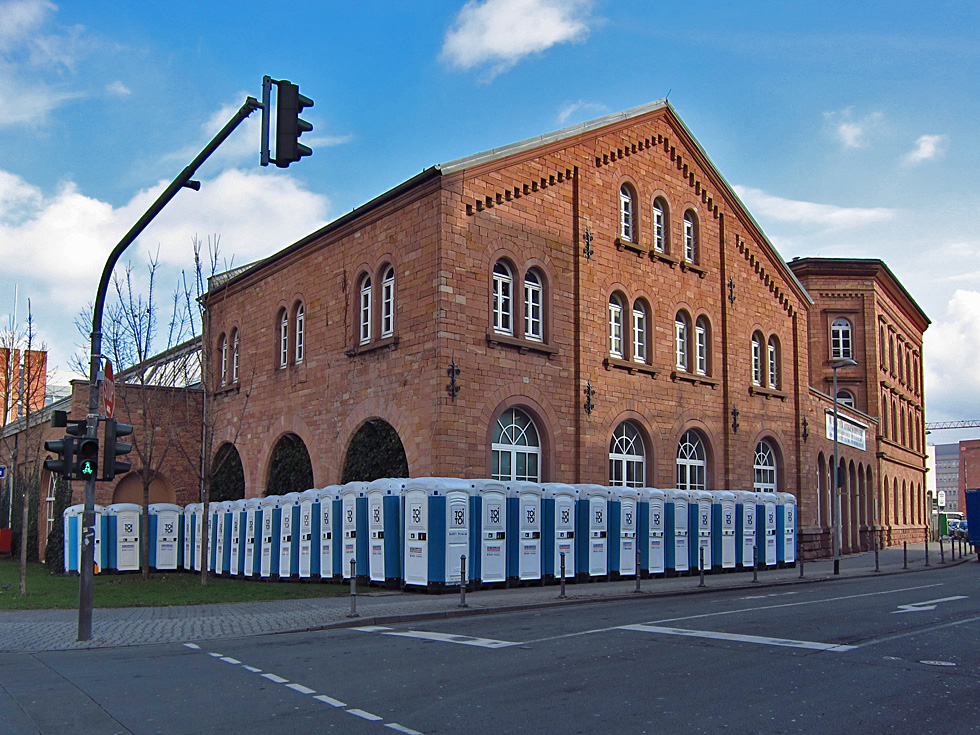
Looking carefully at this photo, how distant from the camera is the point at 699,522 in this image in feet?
84.6

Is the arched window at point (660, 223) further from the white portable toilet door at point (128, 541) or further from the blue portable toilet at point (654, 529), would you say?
the white portable toilet door at point (128, 541)

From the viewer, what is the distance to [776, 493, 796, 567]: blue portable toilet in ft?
94.1

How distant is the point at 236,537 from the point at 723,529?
13.7 meters

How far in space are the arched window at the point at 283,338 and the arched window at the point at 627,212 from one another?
1082cm

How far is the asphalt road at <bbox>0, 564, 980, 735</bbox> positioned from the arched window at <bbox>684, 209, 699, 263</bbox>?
60.3 feet

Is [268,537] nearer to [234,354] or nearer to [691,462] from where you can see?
[234,354]

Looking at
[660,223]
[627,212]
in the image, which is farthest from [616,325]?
[660,223]

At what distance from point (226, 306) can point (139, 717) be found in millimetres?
27447

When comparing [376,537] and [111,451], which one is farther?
[376,537]

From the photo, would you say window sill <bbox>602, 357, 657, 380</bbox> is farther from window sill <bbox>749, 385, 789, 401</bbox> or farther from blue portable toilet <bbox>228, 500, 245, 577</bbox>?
blue portable toilet <bbox>228, 500, 245, 577</bbox>

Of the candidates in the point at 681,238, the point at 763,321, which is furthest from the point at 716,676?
the point at 763,321

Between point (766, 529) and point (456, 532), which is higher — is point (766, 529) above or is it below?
below

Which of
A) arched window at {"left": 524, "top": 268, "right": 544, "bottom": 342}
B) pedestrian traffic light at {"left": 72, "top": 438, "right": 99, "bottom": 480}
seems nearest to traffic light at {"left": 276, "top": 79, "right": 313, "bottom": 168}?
pedestrian traffic light at {"left": 72, "top": 438, "right": 99, "bottom": 480}

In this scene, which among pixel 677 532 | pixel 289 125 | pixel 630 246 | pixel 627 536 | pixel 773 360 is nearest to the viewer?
pixel 289 125
